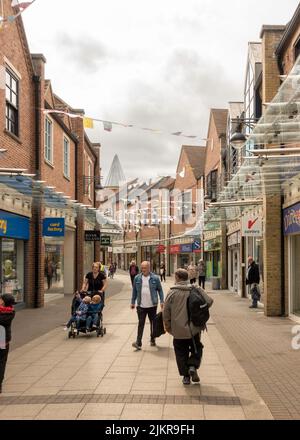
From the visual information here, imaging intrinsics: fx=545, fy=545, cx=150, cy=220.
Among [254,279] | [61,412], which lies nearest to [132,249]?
[254,279]

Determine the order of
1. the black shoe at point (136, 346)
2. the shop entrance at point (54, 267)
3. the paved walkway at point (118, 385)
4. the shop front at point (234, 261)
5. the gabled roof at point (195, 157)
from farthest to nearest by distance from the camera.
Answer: the gabled roof at point (195, 157) < the shop front at point (234, 261) < the shop entrance at point (54, 267) < the black shoe at point (136, 346) < the paved walkway at point (118, 385)

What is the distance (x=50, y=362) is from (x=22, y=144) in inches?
363

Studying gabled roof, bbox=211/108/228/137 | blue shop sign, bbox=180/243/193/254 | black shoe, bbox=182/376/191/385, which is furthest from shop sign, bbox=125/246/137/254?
black shoe, bbox=182/376/191/385

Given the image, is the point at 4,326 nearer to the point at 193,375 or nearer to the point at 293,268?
the point at 193,375

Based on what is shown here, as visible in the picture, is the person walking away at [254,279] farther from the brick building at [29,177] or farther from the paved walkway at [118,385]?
the paved walkway at [118,385]

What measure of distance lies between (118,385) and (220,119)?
28.4m

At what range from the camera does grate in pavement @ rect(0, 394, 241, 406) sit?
20.6 feet

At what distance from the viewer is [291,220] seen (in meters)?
14.1

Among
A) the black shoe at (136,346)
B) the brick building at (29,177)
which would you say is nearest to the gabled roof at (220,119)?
the brick building at (29,177)

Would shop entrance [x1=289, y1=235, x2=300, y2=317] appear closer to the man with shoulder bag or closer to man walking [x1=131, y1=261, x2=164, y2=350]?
man walking [x1=131, y1=261, x2=164, y2=350]

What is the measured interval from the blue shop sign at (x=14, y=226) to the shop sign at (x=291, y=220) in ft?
25.0

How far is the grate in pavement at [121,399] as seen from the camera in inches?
247

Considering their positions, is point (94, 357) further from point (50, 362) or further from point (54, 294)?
point (54, 294)

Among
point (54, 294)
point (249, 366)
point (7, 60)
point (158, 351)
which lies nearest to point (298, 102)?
point (249, 366)
